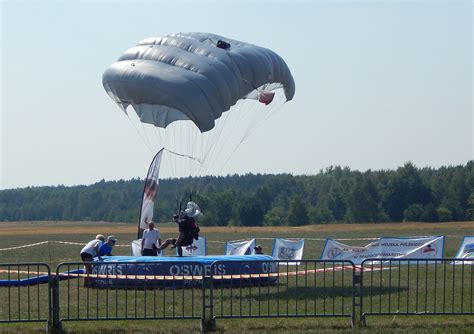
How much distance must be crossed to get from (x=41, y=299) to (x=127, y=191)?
157m

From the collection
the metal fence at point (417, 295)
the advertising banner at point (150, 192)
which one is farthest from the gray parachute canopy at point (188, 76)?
the advertising banner at point (150, 192)

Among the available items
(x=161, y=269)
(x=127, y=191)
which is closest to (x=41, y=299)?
(x=161, y=269)

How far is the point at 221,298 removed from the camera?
13.7 m

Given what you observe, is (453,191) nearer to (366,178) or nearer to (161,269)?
(366,178)

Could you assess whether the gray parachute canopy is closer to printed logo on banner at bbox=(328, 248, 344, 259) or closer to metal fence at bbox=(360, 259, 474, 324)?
metal fence at bbox=(360, 259, 474, 324)

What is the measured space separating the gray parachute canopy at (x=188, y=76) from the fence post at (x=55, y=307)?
20.6ft

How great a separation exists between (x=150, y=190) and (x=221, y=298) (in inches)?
515

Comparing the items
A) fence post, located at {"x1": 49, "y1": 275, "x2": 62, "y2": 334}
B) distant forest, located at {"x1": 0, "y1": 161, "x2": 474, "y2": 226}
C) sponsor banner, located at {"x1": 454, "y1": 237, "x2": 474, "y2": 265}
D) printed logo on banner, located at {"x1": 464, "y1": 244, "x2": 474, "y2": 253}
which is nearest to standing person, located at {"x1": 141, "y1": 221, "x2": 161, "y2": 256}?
fence post, located at {"x1": 49, "y1": 275, "x2": 62, "y2": 334}

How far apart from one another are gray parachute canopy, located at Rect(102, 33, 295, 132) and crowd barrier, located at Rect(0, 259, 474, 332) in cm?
328

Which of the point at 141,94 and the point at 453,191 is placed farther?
the point at 453,191

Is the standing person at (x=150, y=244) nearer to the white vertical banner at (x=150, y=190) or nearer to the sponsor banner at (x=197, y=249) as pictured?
the white vertical banner at (x=150, y=190)

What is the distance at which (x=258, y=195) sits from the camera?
436 ft

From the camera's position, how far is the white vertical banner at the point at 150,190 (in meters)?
25.8

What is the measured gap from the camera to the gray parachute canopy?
61.5 feet
